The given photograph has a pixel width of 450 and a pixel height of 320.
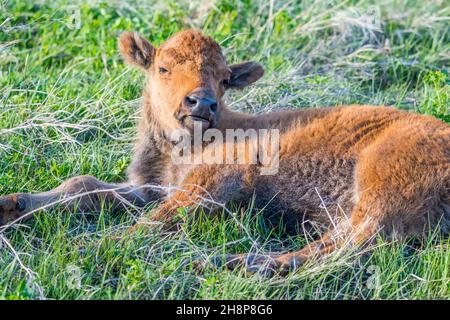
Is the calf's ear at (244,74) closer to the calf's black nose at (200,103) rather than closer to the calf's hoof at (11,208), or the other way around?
the calf's black nose at (200,103)

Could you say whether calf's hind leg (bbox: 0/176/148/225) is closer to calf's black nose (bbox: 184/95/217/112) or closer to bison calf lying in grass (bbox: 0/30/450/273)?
bison calf lying in grass (bbox: 0/30/450/273)

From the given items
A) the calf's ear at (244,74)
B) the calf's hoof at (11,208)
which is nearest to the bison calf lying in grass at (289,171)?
the calf's hoof at (11,208)

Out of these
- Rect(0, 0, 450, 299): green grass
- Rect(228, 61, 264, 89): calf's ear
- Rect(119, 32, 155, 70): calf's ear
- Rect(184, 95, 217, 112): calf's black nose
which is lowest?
Rect(0, 0, 450, 299): green grass

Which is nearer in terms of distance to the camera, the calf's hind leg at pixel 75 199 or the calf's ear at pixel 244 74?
the calf's hind leg at pixel 75 199

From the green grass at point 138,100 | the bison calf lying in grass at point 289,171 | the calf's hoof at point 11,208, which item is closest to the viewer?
the green grass at point 138,100

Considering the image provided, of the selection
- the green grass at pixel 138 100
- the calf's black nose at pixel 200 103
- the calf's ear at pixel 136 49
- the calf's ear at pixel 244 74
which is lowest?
the green grass at pixel 138 100

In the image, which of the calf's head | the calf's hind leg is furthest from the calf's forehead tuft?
the calf's hind leg

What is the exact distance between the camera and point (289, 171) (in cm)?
620

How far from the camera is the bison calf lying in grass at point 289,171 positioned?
5.72 m

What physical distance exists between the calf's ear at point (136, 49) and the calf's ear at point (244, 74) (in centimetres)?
73

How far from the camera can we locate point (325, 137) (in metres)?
6.31

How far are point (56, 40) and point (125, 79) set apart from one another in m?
1.48

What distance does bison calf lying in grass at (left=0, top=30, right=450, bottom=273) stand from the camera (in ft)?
18.8
